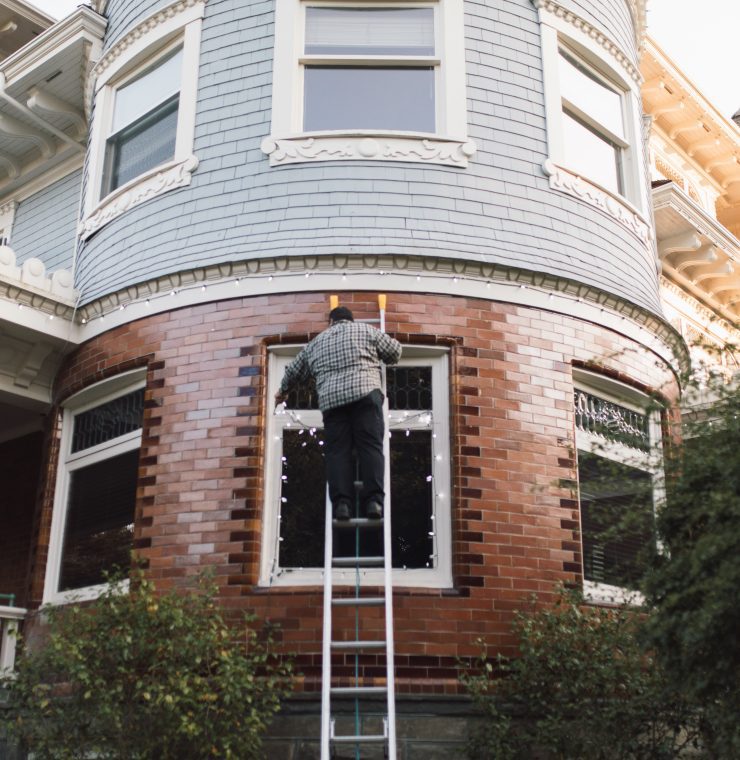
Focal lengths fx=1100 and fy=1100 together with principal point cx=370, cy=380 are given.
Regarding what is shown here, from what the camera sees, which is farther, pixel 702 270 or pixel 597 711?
pixel 702 270

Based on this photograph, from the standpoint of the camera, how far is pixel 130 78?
11.0m

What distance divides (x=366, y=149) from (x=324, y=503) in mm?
3099

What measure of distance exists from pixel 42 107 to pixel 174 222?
376 centimetres

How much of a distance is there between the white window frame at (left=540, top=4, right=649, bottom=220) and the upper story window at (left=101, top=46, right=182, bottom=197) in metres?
3.48

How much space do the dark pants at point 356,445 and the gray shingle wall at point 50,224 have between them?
5.44 meters

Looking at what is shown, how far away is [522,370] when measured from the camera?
29.1ft

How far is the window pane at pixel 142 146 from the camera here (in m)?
10.4

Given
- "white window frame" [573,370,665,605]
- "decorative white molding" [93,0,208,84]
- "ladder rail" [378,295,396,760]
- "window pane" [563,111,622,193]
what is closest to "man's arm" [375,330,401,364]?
"ladder rail" [378,295,396,760]

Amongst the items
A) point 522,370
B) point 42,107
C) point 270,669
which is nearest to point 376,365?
point 522,370

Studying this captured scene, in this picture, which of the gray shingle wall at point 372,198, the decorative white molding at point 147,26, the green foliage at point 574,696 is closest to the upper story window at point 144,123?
the decorative white molding at point 147,26

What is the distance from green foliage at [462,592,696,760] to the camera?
6.99 meters

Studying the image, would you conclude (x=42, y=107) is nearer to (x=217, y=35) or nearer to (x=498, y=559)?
(x=217, y=35)

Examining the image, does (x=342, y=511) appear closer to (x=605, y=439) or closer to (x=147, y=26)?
(x=605, y=439)

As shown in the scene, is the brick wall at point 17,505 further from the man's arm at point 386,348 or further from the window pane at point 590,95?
the window pane at point 590,95
